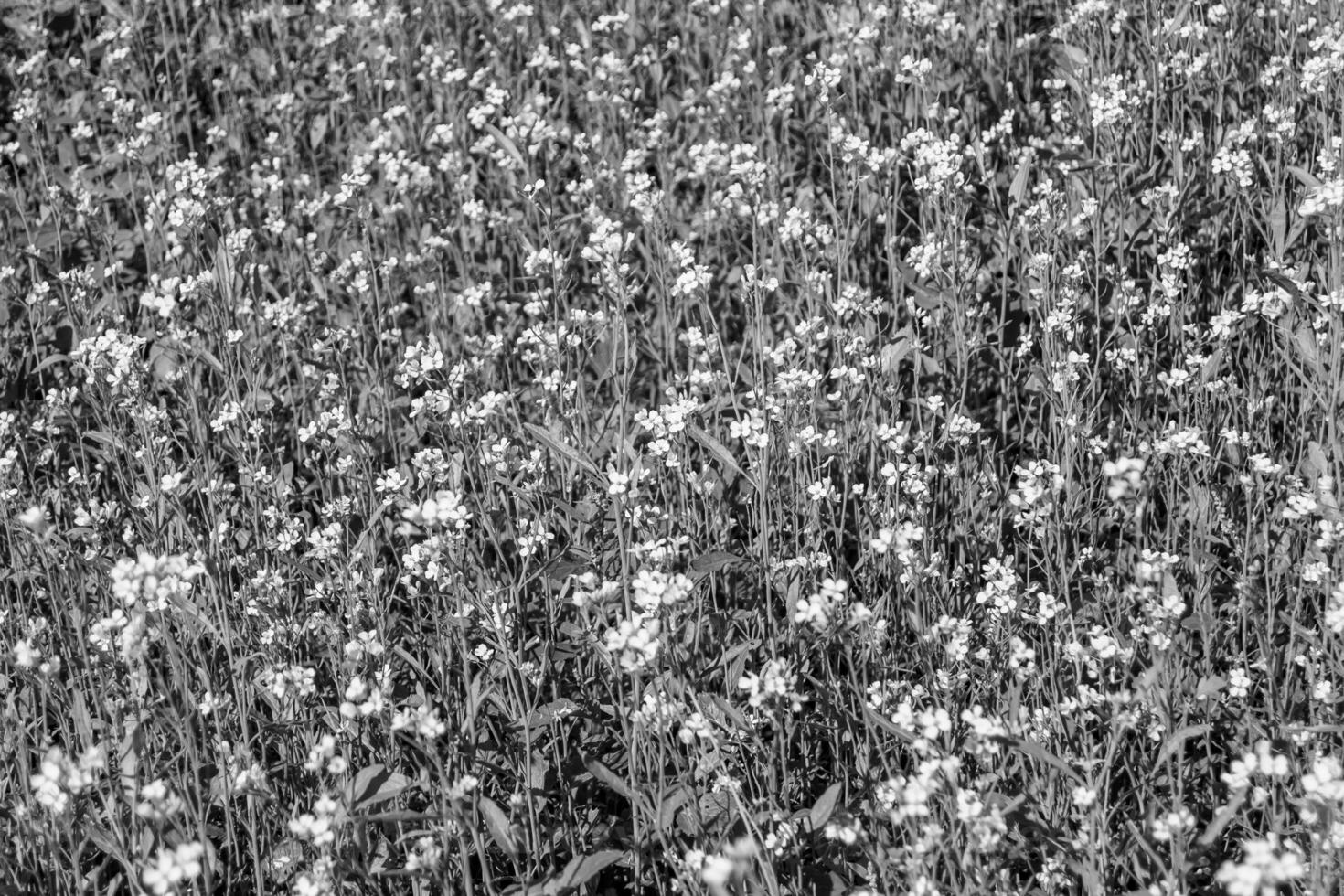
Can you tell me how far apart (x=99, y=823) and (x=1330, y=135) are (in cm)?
421

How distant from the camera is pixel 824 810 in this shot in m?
2.92

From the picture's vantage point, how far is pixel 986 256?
16.8ft

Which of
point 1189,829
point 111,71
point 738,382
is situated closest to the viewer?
point 1189,829

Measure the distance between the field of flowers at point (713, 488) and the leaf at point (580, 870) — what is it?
0.12m

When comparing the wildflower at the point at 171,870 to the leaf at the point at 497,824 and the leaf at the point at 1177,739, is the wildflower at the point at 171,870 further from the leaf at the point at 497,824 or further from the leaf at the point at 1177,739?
the leaf at the point at 1177,739

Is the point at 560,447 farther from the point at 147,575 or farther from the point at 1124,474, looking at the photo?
the point at 1124,474

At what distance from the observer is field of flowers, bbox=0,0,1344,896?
2846 mm

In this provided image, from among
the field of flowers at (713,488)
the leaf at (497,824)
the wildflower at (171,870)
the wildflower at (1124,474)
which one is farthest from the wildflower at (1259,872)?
the wildflower at (171,870)

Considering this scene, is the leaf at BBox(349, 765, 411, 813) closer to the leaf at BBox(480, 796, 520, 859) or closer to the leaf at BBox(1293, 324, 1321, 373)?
the leaf at BBox(480, 796, 520, 859)

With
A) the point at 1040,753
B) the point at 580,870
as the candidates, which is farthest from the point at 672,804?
the point at 1040,753

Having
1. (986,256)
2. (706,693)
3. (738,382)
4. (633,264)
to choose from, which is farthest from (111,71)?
(706,693)

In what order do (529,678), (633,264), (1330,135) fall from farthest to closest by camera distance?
(633,264), (1330,135), (529,678)

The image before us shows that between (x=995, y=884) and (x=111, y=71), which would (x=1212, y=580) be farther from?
(x=111, y=71)

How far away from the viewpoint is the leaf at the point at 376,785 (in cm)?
279
